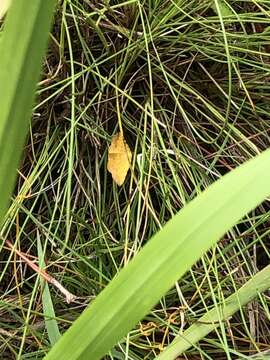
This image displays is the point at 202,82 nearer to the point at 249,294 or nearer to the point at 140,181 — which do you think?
the point at 140,181

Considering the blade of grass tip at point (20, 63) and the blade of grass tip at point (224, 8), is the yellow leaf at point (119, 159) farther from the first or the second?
the blade of grass tip at point (20, 63)

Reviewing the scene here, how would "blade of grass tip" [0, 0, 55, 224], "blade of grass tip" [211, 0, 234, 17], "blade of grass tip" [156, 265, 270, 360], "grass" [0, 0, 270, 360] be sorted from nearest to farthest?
"blade of grass tip" [0, 0, 55, 224] < "blade of grass tip" [156, 265, 270, 360] < "grass" [0, 0, 270, 360] < "blade of grass tip" [211, 0, 234, 17]

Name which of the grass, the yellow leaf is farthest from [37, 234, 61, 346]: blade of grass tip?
the yellow leaf

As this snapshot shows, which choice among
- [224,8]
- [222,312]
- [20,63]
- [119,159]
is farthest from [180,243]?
[224,8]

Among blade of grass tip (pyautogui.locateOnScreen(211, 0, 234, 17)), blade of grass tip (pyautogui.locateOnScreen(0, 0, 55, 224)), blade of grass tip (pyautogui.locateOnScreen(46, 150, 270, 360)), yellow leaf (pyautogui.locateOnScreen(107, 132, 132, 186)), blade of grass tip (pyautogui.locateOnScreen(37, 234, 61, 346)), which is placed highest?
blade of grass tip (pyautogui.locateOnScreen(0, 0, 55, 224))

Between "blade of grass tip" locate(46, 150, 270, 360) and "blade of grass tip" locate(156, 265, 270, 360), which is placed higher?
"blade of grass tip" locate(46, 150, 270, 360)

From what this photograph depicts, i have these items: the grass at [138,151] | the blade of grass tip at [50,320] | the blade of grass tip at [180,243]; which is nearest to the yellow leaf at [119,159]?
the grass at [138,151]

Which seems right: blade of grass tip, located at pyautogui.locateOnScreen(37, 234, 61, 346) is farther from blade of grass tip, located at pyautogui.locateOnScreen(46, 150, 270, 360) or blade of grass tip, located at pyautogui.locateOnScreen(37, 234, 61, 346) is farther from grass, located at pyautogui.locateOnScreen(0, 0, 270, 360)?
blade of grass tip, located at pyautogui.locateOnScreen(46, 150, 270, 360)
